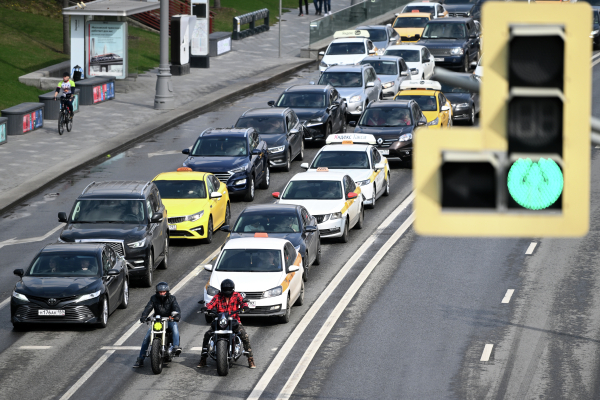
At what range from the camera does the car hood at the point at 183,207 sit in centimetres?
2552

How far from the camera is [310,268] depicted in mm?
24391

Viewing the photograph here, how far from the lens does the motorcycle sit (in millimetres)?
17562

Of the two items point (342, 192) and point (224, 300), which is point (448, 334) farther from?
point (342, 192)

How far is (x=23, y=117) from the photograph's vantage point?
37094mm

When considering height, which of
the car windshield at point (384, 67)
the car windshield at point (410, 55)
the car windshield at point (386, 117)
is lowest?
the car windshield at point (386, 117)

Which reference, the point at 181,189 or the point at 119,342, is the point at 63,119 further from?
the point at 119,342

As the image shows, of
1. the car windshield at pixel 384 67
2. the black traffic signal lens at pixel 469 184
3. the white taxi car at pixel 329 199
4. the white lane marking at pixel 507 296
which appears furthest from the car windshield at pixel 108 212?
the car windshield at pixel 384 67

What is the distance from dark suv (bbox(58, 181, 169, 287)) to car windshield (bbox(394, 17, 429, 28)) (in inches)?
1299

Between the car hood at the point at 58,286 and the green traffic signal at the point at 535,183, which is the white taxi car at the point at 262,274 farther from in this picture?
the green traffic signal at the point at 535,183

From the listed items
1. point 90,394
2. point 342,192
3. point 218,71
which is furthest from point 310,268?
point 218,71

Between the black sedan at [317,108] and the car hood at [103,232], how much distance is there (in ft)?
45.9

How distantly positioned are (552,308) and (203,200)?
8.62m

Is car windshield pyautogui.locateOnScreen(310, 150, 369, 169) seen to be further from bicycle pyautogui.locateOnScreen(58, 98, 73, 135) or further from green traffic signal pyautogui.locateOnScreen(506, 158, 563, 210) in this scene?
green traffic signal pyautogui.locateOnScreen(506, 158, 563, 210)

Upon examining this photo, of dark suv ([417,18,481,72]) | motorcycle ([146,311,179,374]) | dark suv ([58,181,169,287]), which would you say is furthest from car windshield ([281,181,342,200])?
dark suv ([417,18,481,72])
